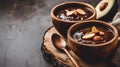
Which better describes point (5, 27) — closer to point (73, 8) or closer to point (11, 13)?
point (11, 13)

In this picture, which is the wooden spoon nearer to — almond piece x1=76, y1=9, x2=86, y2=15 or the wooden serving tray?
the wooden serving tray

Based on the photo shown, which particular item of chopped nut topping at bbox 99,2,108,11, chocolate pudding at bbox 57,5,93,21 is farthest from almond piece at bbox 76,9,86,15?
chopped nut topping at bbox 99,2,108,11

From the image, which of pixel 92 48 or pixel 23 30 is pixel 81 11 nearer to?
pixel 92 48

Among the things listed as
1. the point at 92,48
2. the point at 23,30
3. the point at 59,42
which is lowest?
the point at 23,30

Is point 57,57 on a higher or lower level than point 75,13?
lower

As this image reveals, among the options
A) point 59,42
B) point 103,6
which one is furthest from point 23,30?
point 103,6
